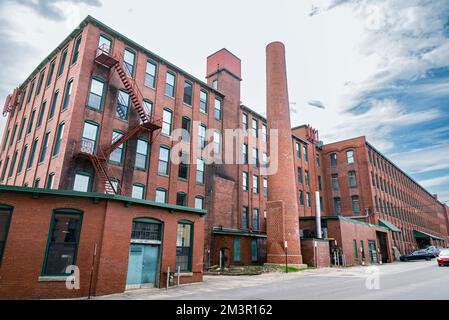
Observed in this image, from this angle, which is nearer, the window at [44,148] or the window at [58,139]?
the window at [58,139]

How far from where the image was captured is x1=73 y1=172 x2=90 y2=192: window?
1894 centimetres

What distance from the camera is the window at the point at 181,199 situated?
2528 cm

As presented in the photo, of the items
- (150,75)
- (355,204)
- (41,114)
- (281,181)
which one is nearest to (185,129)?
(150,75)

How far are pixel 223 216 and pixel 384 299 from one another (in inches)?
794

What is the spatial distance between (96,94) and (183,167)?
9.25 meters

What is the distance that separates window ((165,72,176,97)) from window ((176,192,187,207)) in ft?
29.5

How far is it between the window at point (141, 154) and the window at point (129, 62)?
18.1ft

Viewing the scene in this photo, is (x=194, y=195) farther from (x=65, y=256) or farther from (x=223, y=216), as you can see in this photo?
(x=65, y=256)

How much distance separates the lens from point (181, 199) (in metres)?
25.6

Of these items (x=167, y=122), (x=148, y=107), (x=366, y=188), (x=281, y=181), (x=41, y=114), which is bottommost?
(x=281, y=181)

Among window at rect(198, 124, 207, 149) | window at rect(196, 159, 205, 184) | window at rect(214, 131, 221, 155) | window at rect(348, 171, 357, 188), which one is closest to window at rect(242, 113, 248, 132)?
window at rect(214, 131, 221, 155)

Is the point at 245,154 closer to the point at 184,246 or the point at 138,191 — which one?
the point at 138,191

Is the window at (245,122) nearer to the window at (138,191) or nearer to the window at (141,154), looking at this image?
the window at (141,154)

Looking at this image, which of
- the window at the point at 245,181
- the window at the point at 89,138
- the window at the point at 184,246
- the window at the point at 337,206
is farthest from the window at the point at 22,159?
the window at the point at 337,206
